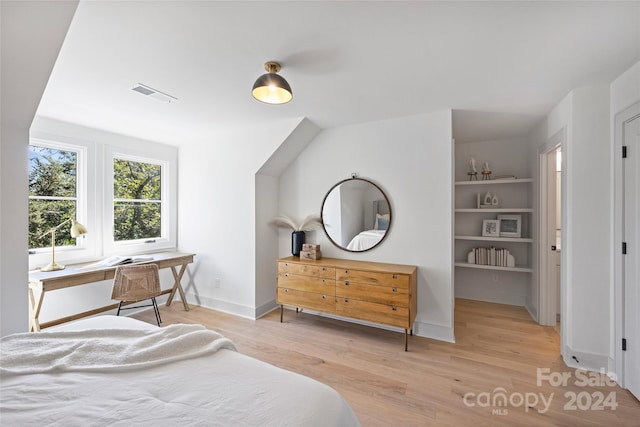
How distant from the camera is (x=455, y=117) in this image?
9.64ft

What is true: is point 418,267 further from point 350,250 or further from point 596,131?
point 596,131

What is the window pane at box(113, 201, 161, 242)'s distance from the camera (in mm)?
3529

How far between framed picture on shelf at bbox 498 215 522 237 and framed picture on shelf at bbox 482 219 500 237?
5 centimetres

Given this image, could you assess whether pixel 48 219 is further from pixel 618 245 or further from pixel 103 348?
pixel 618 245

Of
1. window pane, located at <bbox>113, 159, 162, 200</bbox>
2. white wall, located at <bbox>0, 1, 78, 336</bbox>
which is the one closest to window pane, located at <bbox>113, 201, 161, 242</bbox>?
window pane, located at <bbox>113, 159, 162, 200</bbox>

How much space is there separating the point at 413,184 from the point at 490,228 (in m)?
1.72

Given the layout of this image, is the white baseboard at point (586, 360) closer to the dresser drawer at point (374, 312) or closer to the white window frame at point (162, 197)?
the dresser drawer at point (374, 312)

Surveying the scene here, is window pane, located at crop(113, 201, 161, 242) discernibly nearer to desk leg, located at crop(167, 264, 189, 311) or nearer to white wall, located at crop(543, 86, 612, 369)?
desk leg, located at crop(167, 264, 189, 311)

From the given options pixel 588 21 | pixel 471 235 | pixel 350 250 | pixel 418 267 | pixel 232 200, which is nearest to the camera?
pixel 588 21

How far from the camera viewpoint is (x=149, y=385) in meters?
1.05

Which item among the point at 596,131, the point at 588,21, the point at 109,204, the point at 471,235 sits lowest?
the point at 471,235

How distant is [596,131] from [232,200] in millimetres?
3724

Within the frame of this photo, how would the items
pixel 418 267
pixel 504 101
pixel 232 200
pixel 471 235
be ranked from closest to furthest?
pixel 504 101 → pixel 418 267 → pixel 232 200 → pixel 471 235

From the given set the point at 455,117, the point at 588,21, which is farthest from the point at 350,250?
the point at 588,21
